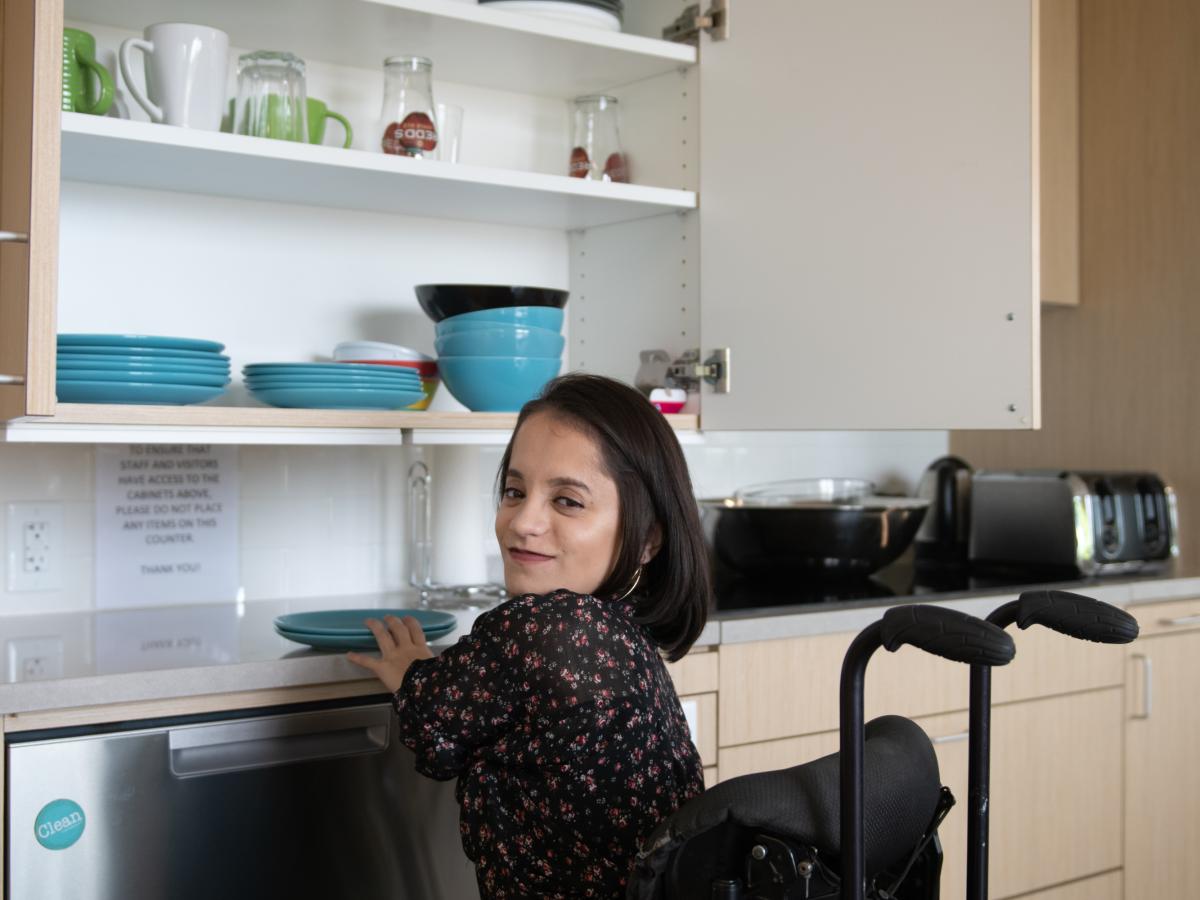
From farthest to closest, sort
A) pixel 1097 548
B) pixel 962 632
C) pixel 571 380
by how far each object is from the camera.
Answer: pixel 1097 548, pixel 571 380, pixel 962 632

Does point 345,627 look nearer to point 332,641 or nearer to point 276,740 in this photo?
point 332,641

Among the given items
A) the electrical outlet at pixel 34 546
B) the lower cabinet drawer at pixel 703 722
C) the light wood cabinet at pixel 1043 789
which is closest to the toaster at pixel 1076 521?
the light wood cabinet at pixel 1043 789

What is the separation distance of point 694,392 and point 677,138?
424 mm

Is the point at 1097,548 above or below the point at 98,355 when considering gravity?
below

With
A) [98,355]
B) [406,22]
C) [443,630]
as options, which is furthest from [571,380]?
[406,22]

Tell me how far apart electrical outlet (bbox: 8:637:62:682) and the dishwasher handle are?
6.3 inches

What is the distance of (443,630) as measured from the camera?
1.70 meters

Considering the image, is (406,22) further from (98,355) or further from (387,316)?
(98,355)

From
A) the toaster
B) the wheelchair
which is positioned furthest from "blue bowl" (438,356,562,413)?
the toaster

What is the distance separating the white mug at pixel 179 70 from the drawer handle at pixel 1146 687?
1780 millimetres

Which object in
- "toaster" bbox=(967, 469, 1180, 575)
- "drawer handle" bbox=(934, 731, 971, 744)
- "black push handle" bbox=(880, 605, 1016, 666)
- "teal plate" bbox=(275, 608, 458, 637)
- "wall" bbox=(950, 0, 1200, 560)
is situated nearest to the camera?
"black push handle" bbox=(880, 605, 1016, 666)

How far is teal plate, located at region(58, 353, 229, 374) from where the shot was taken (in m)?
1.58

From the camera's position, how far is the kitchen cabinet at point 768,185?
5.83 feet

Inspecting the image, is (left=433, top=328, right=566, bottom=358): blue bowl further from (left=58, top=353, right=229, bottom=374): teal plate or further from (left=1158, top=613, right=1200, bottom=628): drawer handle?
(left=1158, top=613, right=1200, bottom=628): drawer handle
